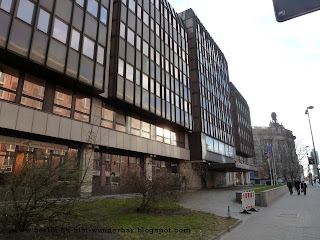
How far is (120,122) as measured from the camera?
23.5 meters

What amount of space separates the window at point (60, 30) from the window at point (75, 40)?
60cm

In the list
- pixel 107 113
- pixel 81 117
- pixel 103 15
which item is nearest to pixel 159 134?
pixel 107 113

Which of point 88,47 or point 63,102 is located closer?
point 63,102

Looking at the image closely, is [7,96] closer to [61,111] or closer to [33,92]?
[33,92]

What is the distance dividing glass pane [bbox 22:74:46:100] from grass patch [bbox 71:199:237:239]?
10357 millimetres

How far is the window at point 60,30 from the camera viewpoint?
17.0m

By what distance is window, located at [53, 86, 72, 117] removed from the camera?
17734mm

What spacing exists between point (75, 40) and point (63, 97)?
4.55m

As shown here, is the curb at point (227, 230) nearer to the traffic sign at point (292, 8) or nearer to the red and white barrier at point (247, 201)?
the red and white barrier at point (247, 201)

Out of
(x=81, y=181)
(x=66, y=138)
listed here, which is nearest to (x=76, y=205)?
(x=81, y=181)

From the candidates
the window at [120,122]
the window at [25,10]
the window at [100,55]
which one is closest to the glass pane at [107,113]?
the window at [120,122]

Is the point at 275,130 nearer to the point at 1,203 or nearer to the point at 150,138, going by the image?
the point at 150,138

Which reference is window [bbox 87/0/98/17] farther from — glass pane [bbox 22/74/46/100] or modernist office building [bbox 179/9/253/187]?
modernist office building [bbox 179/9/253/187]

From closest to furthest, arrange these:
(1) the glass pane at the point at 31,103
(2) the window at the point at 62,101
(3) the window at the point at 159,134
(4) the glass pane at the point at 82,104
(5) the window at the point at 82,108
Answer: (1) the glass pane at the point at 31,103
(2) the window at the point at 62,101
(5) the window at the point at 82,108
(4) the glass pane at the point at 82,104
(3) the window at the point at 159,134
